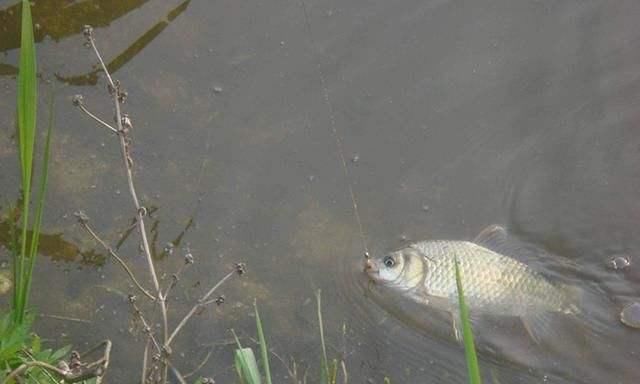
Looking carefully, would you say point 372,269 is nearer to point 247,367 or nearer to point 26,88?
point 247,367

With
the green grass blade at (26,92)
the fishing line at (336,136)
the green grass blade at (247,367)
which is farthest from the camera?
the fishing line at (336,136)

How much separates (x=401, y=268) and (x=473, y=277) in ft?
0.85

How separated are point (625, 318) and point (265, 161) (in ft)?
4.89

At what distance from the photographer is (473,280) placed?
330 cm

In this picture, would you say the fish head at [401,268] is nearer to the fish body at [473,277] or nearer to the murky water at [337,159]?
the fish body at [473,277]

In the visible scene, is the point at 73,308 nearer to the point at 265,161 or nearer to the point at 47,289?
the point at 47,289

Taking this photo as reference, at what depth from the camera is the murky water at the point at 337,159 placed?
339 cm

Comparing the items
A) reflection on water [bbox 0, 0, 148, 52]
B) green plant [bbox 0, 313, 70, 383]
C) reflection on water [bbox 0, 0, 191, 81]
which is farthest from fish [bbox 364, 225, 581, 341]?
reflection on water [bbox 0, 0, 148, 52]

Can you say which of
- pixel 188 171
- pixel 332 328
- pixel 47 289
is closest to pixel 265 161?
pixel 188 171

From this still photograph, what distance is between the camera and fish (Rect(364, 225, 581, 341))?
3309 millimetres

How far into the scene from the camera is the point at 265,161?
3631 millimetres

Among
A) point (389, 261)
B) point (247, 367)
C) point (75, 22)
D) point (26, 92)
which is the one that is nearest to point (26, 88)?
point (26, 92)

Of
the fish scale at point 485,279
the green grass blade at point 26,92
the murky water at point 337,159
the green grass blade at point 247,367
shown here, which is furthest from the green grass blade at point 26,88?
the fish scale at point 485,279

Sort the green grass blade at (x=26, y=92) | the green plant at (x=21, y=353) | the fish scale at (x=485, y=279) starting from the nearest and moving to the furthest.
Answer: the green grass blade at (x=26, y=92), the green plant at (x=21, y=353), the fish scale at (x=485, y=279)
